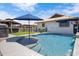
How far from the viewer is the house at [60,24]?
14.6 feet

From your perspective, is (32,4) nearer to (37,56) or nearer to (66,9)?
(66,9)

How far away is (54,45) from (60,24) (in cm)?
50

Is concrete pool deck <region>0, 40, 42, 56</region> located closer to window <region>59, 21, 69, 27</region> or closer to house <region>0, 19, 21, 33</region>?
house <region>0, 19, 21, 33</region>

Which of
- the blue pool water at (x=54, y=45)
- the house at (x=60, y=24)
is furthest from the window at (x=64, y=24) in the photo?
the blue pool water at (x=54, y=45)

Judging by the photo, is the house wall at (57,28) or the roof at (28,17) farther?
the house wall at (57,28)

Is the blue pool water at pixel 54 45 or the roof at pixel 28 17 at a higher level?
the roof at pixel 28 17

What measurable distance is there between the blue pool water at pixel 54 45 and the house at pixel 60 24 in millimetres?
147

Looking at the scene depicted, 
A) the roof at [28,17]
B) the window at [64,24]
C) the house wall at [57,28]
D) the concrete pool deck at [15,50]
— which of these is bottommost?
the concrete pool deck at [15,50]

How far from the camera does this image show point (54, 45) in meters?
4.50

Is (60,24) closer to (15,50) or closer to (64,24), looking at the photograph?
(64,24)

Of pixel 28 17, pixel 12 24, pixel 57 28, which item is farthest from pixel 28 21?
pixel 57 28

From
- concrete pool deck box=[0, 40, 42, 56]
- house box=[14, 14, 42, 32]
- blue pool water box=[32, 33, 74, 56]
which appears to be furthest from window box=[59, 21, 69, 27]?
concrete pool deck box=[0, 40, 42, 56]

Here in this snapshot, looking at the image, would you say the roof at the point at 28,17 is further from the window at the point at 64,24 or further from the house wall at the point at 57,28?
the window at the point at 64,24

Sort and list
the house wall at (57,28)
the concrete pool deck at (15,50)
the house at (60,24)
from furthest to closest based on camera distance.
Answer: the house wall at (57,28)
the house at (60,24)
the concrete pool deck at (15,50)
